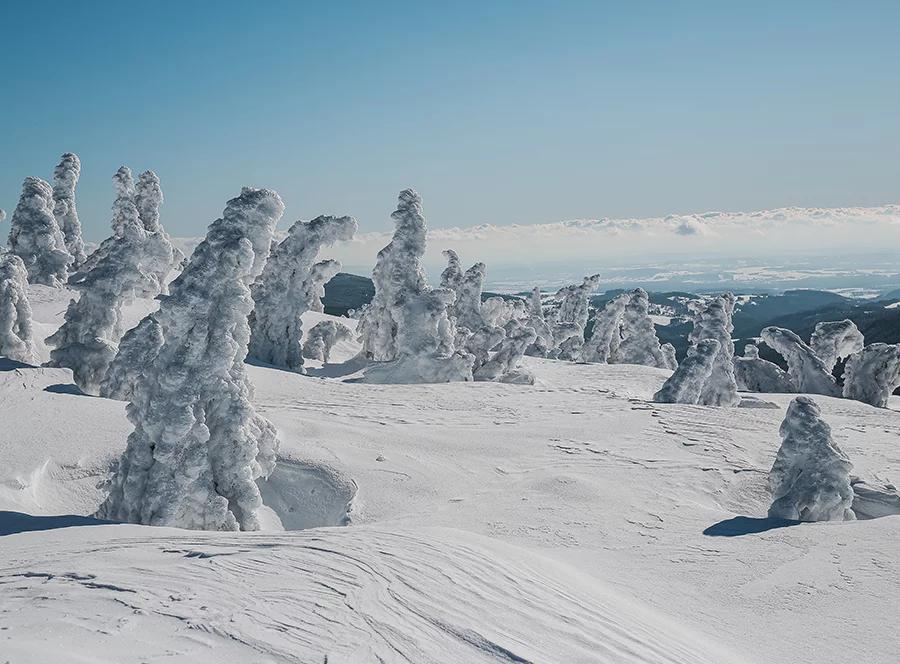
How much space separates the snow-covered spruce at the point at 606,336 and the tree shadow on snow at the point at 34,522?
33.0 metres

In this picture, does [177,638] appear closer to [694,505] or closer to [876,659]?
[876,659]

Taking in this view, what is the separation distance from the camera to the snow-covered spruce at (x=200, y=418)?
26.0ft

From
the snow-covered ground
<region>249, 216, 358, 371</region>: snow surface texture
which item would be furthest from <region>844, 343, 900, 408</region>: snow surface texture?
<region>249, 216, 358, 371</region>: snow surface texture

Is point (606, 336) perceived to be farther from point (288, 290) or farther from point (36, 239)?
point (36, 239)

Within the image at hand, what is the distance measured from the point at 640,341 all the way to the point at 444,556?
104 feet

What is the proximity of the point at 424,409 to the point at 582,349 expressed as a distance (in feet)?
82.5

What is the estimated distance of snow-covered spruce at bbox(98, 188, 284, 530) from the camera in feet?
26.0

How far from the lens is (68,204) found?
117 ft

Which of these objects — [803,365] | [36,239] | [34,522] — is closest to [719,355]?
[803,365]

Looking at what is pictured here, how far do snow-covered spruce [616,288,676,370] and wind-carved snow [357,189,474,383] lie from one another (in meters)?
16.2

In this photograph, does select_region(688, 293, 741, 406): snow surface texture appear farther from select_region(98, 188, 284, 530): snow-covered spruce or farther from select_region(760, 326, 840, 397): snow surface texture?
select_region(98, 188, 284, 530): snow-covered spruce

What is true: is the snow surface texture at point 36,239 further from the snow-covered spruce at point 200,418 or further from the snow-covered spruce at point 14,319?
the snow-covered spruce at point 200,418

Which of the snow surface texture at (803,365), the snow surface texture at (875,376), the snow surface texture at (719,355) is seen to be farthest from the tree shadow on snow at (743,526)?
the snow surface texture at (803,365)

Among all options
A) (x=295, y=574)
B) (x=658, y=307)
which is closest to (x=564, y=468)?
(x=295, y=574)
